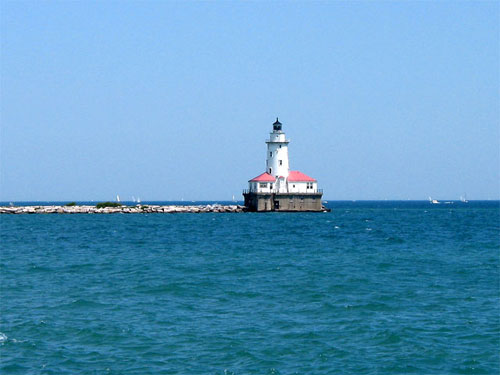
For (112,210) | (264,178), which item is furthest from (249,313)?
(112,210)

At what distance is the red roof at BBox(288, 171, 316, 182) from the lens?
107 meters

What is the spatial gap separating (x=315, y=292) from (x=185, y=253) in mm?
17908

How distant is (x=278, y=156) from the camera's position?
106 metres

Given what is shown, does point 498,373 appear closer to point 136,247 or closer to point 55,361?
point 55,361

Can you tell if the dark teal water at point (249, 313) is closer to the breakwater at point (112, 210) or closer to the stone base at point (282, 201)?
the stone base at point (282, 201)

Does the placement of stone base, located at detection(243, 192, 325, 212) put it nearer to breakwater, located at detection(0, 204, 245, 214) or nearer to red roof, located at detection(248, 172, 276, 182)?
red roof, located at detection(248, 172, 276, 182)

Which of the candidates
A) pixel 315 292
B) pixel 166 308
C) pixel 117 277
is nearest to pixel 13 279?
pixel 117 277

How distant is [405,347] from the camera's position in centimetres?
1766

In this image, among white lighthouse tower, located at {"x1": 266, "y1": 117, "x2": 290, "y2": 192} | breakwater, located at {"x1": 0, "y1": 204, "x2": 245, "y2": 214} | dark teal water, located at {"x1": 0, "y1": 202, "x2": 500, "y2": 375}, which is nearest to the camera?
dark teal water, located at {"x1": 0, "y1": 202, "x2": 500, "y2": 375}

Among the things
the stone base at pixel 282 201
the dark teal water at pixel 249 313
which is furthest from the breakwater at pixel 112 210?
the dark teal water at pixel 249 313

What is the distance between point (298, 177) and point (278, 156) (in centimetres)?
518

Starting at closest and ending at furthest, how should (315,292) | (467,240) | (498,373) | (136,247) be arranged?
(498,373), (315,292), (136,247), (467,240)

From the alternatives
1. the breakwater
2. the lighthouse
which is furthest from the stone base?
the breakwater

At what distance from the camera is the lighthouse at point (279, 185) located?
105688 millimetres
